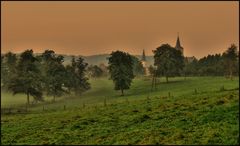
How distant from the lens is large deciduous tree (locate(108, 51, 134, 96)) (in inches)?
4156

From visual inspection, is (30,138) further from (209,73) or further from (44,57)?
(209,73)

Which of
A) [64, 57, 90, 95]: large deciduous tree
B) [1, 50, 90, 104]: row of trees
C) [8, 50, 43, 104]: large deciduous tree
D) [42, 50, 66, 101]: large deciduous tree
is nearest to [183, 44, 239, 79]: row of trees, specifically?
[64, 57, 90, 95]: large deciduous tree

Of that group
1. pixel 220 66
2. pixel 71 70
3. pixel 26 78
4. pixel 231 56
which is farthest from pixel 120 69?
pixel 220 66

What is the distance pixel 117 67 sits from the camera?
354ft

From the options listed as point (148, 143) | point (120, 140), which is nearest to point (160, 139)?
point (148, 143)

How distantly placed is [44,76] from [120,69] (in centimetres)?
2437

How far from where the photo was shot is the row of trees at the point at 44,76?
10131cm

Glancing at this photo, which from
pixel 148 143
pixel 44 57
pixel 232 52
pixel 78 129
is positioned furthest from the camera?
pixel 232 52

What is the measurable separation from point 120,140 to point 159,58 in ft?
317

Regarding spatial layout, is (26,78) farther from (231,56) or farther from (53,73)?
(231,56)

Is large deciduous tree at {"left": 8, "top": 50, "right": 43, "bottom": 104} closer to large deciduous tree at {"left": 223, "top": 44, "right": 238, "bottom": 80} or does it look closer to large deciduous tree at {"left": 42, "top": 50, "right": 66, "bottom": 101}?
large deciduous tree at {"left": 42, "top": 50, "right": 66, "bottom": 101}

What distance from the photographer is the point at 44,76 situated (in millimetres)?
114062

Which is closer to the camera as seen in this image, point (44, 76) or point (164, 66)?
point (44, 76)

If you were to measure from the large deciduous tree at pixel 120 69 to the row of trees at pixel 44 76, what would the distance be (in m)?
18.8
